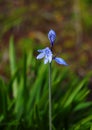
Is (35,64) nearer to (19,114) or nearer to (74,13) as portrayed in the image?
(19,114)

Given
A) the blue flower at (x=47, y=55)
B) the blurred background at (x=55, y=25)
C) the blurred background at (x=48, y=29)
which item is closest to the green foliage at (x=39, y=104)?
the blue flower at (x=47, y=55)

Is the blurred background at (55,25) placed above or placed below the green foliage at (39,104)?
above

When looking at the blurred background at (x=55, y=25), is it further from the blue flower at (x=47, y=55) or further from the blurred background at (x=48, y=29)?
the blue flower at (x=47, y=55)

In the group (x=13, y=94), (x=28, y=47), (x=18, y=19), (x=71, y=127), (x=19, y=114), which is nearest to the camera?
(x=71, y=127)

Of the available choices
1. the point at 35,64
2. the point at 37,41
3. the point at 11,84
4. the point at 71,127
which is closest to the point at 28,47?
the point at 37,41

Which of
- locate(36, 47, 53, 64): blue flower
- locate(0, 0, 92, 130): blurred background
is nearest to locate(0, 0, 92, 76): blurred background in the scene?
locate(0, 0, 92, 130): blurred background

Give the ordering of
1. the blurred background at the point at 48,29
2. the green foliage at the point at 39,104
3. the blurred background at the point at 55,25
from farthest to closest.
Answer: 1. the blurred background at the point at 55,25
2. the blurred background at the point at 48,29
3. the green foliage at the point at 39,104
